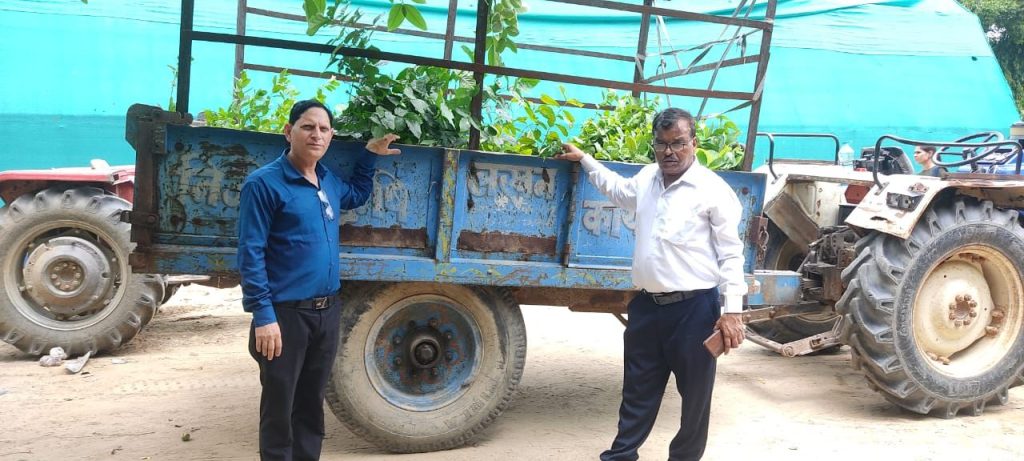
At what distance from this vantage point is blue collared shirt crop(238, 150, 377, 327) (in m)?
3.10

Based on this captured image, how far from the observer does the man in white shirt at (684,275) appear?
3.47 m

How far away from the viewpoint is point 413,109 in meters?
3.96

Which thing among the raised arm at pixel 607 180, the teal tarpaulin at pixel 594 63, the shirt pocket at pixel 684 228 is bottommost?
the shirt pocket at pixel 684 228

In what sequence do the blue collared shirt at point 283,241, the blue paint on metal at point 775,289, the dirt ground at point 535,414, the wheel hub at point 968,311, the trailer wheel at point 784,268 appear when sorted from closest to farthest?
the blue collared shirt at point 283,241
the dirt ground at point 535,414
the blue paint on metal at point 775,289
the wheel hub at point 968,311
the trailer wheel at point 784,268

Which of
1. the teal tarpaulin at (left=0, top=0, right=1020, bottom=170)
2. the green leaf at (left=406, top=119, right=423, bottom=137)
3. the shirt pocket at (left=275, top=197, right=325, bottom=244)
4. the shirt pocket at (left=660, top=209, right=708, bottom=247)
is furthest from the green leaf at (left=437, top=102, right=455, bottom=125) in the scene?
the teal tarpaulin at (left=0, top=0, right=1020, bottom=170)

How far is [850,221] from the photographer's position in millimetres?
5148

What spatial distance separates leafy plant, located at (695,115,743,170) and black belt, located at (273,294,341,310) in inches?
81.0

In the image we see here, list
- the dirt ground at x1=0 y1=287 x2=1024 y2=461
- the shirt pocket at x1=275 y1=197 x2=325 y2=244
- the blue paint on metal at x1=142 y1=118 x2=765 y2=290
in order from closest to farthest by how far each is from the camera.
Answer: the shirt pocket at x1=275 y1=197 x2=325 y2=244 → the blue paint on metal at x1=142 y1=118 x2=765 y2=290 → the dirt ground at x1=0 y1=287 x2=1024 y2=461

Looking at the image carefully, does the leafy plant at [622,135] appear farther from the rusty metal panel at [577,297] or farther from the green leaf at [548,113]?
the rusty metal panel at [577,297]

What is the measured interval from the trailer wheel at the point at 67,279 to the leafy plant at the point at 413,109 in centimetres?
293

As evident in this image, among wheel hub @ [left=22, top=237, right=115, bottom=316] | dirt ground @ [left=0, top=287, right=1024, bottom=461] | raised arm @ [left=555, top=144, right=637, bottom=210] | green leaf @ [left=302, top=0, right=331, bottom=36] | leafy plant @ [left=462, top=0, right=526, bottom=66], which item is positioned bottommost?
dirt ground @ [left=0, top=287, right=1024, bottom=461]

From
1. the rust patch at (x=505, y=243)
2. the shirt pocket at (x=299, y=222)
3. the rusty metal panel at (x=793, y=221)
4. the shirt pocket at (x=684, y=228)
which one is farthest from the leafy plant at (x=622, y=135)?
the rusty metal panel at (x=793, y=221)

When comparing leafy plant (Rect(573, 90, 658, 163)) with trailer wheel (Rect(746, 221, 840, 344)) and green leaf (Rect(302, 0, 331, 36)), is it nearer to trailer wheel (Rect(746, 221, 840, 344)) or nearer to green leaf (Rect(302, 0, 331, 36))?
green leaf (Rect(302, 0, 331, 36))

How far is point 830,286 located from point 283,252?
132 inches
